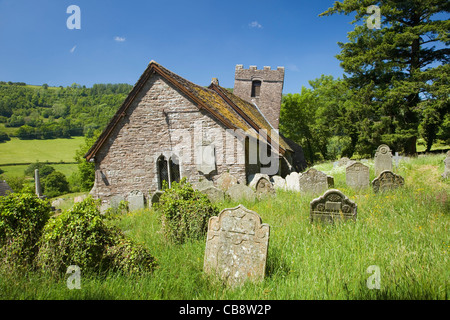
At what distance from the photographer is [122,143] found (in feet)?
47.1

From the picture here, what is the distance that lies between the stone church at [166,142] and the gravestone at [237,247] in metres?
8.69

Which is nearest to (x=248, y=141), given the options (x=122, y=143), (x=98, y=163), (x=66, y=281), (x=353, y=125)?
(x=122, y=143)

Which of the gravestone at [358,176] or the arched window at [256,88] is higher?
the arched window at [256,88]

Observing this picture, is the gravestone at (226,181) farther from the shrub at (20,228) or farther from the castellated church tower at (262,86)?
the castellated church tower at (262,86)

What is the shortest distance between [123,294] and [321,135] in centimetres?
3382

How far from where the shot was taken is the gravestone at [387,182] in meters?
8.80

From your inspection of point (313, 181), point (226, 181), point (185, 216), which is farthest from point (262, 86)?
point (185, 216)

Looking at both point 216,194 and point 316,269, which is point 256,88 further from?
point 316,269

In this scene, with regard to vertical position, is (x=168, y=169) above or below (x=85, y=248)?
above

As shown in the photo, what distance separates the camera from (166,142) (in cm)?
1392

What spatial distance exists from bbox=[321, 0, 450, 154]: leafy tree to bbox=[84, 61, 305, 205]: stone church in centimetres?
1471

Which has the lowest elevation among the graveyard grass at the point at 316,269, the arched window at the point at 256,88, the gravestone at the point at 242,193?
the graveyard grass at the point at 316,269

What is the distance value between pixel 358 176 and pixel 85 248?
955cm

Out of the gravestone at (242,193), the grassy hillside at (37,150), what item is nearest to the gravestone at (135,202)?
the gravestone at (242,193)
